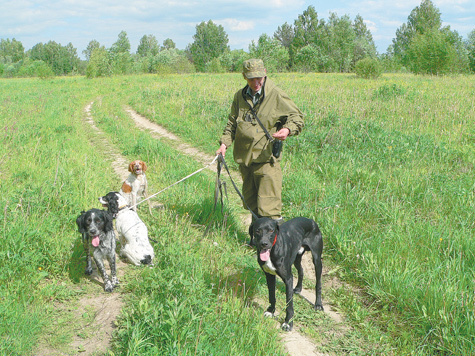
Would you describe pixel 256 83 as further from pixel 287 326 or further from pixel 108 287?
pixel 108 287

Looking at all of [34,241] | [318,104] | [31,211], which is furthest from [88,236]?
[318,104]

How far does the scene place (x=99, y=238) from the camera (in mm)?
3838

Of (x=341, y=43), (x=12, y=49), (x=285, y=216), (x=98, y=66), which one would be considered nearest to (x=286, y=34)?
(x=341, y=43)

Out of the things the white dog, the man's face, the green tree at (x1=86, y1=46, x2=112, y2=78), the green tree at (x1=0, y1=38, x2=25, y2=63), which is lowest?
the white dog

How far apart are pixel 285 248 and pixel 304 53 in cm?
5653

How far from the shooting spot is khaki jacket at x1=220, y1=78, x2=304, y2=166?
4234 millimetres

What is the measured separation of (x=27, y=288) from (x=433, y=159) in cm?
660

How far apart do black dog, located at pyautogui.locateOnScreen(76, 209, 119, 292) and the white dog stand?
11.0 inches

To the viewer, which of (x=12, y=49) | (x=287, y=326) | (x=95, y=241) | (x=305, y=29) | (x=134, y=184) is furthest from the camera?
(x=12, y=49)

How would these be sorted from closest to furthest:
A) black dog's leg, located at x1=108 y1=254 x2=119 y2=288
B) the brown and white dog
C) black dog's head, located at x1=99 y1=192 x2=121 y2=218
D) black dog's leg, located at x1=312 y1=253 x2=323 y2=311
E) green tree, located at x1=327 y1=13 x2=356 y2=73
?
black dog's leg, located at x1=312 y1=253 x2=323 y2=311 → black dog's leg, located at x1=108 y1=254 x2=119 y2=288 → black dog's head, located at x1=99 y1=192 x2=121 y2=218 → the brown and white dog → green tree, located at x1=327 y1=13 x2=356 y2=73

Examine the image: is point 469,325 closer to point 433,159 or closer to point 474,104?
point 433,159

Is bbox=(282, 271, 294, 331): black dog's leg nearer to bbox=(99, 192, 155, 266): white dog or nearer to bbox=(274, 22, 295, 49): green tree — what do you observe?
bbox=(99, 192, 155, 266): white dog

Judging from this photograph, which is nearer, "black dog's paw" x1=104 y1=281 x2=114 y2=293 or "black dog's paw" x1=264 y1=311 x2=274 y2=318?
"black dog's paw" x1=264 y1=311 x2=274 y2=318

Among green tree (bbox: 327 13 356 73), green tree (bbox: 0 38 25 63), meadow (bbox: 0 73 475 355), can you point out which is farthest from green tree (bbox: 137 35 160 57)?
meadow (bbox: 0 73 475 355)
